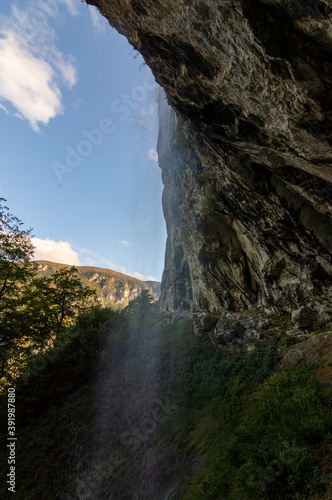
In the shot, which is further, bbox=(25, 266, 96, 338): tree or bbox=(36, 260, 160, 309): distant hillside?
bbox=(36, 260, 160, 309): distant hillside

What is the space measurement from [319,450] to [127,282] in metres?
202

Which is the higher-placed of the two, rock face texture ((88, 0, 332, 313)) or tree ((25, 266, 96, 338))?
rock face texture ((88, 0, 332, 313))

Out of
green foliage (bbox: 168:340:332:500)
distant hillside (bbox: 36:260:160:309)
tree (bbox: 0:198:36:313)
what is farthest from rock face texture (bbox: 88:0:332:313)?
distant hillside (bbox: 36:260:160:309)

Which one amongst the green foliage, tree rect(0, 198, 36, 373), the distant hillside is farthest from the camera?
the distant hillside

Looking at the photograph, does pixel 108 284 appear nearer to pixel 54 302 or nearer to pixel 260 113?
pixel 54 302

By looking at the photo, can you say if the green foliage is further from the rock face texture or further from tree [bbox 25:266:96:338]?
tree [bbox 25:266:96:338]

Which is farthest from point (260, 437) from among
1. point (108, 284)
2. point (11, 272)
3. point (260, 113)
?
point (108, 284)

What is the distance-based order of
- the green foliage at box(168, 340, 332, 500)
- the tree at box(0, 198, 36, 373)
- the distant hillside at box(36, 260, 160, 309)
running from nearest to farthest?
the green foliage at box(168, 340, 332, 500) → the tree at box(0, 198, 36, 373) → the distant hillside at box(36, 260, 160, 309)

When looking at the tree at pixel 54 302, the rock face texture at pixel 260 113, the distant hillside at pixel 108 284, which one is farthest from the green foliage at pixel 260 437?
the distant hillside at pixel 108 284

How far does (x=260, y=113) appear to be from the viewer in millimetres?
6613

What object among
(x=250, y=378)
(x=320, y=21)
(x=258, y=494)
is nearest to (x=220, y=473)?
(x=258, y=494)

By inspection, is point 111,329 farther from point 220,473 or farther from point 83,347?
point 220,473

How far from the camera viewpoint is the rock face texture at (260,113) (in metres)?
4.77

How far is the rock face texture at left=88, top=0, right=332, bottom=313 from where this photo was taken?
15.6ft
